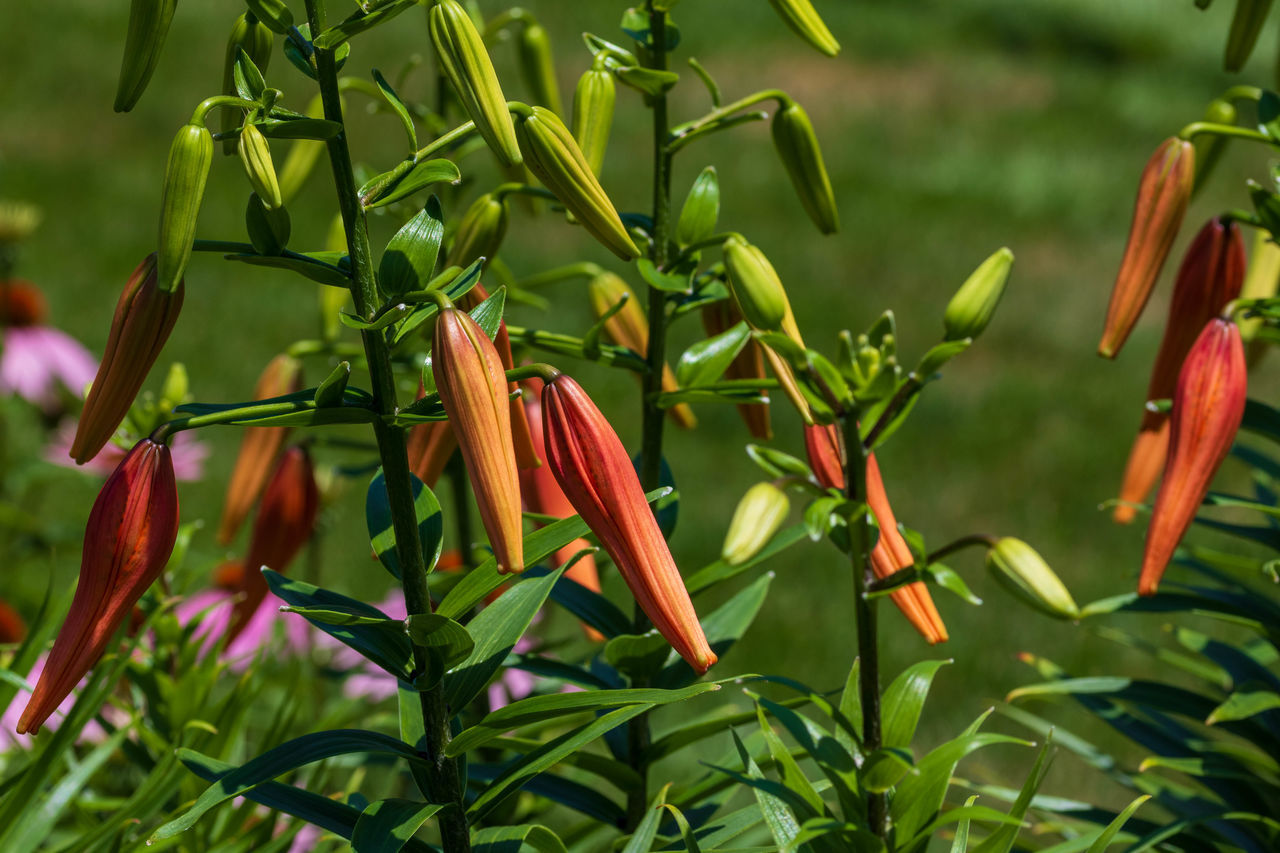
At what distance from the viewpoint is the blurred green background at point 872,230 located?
2135 millimetres

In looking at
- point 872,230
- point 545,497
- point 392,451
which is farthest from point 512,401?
point 872,230

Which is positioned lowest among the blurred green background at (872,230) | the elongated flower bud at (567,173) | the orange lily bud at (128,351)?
the blurred green background at (872,230)

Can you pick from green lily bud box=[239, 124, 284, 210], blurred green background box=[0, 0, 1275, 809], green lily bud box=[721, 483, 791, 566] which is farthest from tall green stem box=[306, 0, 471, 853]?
blurred green background box=[0, 0, 1275, 809]

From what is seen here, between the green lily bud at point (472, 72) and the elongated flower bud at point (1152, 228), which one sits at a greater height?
the green lily bud at point (472, 72)

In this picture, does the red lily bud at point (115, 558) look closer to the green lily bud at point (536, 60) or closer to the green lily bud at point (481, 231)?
the green lily bud at point (481, 231)

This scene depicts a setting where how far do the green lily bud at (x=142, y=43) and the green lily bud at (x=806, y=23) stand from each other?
267 millimetres

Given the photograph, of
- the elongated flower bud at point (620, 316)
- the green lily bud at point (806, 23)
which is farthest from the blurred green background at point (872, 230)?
the green lily bud at point (806, 23)

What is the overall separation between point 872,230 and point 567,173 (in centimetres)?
302

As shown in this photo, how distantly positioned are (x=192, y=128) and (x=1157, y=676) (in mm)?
1757

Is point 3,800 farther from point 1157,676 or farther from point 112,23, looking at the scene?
point 112,23

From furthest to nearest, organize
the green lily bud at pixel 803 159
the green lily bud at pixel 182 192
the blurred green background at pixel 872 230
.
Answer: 1. the blurred green background at pixel 872 230
2. the green lily bud at pixel 803 159
3. the green lily bud at pixel 182 192

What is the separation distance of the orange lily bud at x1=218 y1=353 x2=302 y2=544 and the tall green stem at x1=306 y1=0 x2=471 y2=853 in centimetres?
34

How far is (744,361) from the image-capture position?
723mm

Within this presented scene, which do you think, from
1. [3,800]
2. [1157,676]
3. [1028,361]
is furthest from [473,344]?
[1028,361]
